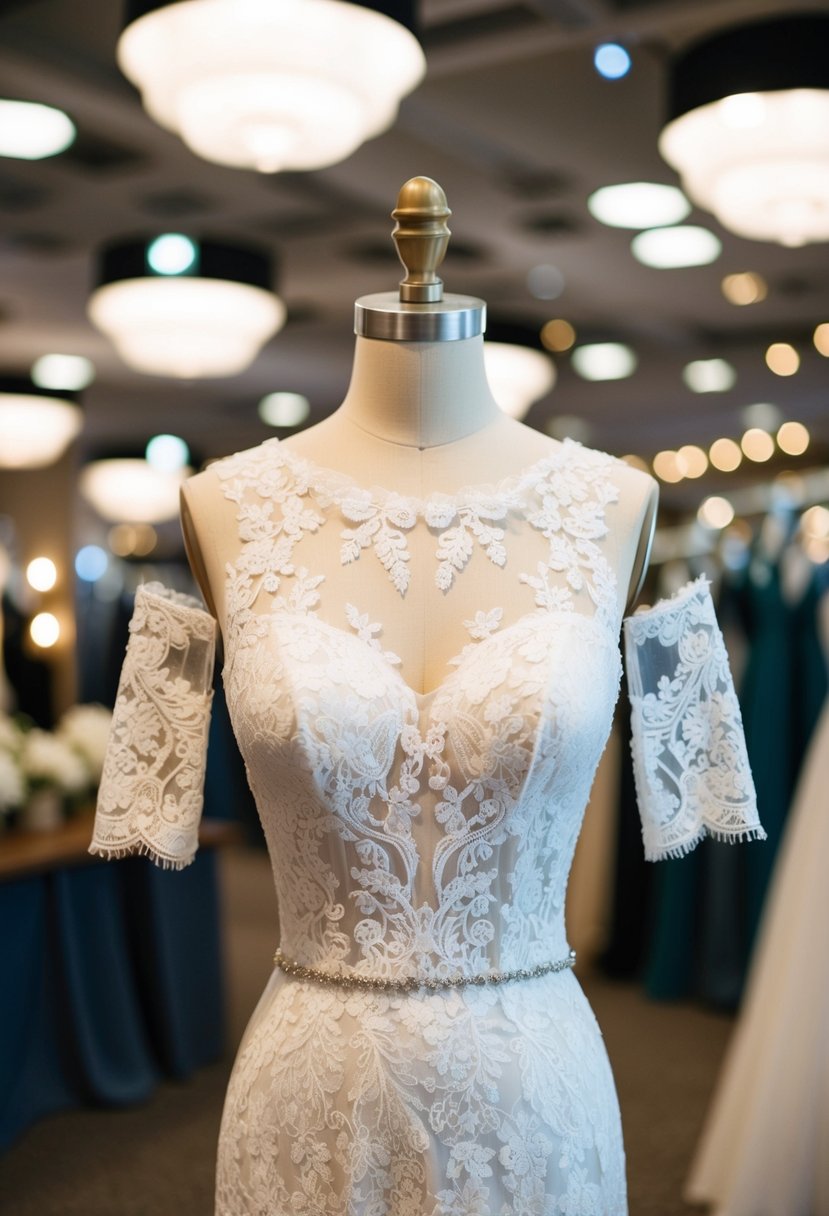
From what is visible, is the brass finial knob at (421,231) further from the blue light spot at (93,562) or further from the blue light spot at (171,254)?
the blue light spot at (93,562)

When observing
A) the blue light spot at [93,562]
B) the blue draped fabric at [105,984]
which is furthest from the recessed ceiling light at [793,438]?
the blue draped fabric at [105,984]

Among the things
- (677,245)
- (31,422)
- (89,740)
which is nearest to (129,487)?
(31,422)

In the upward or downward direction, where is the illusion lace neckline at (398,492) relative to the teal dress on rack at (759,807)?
upward

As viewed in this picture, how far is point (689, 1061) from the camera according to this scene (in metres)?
4.56

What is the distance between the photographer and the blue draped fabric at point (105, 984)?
3998mm

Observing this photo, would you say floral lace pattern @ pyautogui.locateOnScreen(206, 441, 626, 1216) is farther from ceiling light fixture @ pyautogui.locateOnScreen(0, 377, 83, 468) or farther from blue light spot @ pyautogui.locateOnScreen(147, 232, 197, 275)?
ceiling light fixture @ pyautogui.locateOnScreen(0, 377, 83, 468)

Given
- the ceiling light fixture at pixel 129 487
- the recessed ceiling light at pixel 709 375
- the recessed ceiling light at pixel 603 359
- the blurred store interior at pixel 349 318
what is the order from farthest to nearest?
1. the ceiling light fixture at pixel 129 487
2. the recessed ceiling light at pixel 709 375
3. the recessed ceiling light at pixel 603 359
4. the blurred store interior at pixel 349 318

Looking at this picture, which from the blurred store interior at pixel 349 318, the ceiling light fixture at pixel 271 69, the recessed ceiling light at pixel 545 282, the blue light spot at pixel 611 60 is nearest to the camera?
the ceiling light fixture at pixel 271 69

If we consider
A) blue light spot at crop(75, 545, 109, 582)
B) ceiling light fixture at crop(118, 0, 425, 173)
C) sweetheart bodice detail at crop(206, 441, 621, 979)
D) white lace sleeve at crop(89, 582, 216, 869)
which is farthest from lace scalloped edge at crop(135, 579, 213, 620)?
blue light spot at crop(75, 545, 109, 582)

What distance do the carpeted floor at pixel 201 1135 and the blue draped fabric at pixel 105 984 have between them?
0.31ft

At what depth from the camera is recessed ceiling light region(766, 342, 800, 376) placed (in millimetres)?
8469

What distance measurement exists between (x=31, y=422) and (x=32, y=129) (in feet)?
10.1

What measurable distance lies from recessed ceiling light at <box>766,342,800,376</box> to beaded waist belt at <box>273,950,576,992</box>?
7665 millimetres

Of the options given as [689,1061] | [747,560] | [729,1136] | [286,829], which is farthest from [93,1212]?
[747,560]
